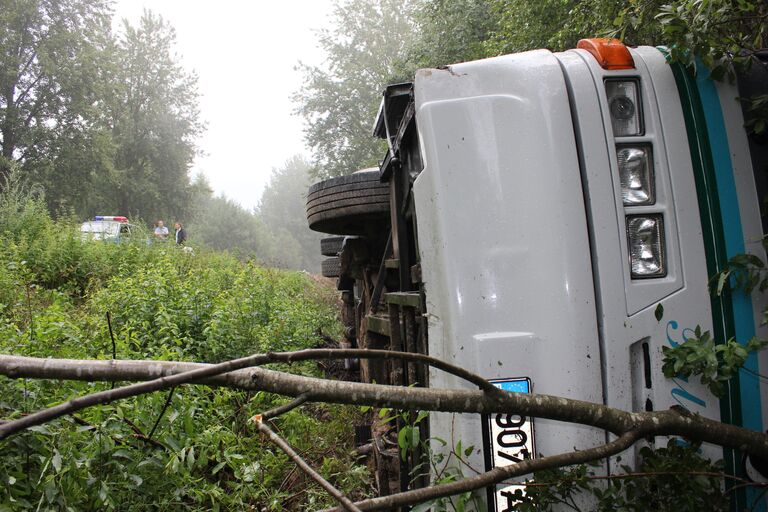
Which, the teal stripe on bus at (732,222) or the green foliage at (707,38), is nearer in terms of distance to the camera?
the teal stripe on bus at (732,222)

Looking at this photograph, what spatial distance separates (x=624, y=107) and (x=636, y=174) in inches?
10.3

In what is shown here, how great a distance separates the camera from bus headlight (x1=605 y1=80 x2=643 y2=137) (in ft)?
7.46

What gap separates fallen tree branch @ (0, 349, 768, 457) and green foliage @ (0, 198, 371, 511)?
59.1 inches

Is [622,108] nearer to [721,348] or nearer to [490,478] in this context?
[721,348]

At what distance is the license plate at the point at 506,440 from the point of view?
2.05 meters

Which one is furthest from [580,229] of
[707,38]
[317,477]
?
[317,477]

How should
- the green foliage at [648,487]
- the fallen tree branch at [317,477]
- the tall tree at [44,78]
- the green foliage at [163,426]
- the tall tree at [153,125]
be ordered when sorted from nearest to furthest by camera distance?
the fallen tree branch at [317,477] < the green foliage at [648,487] < the green foliage at [163,426] < the tall tree at [44,78] < the tall tree at [153,125]

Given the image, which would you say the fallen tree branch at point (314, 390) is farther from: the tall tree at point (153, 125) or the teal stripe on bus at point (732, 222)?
the tall tree at point (153, 125)

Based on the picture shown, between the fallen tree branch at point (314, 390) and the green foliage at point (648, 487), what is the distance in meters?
0.16

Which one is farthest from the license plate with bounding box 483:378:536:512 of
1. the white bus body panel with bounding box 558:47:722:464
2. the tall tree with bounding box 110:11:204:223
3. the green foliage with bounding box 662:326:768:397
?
the tall tree with bounding box 110:11:204:223

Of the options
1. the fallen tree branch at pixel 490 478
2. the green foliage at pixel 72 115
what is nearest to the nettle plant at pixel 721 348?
the fallen tree branch at pixel 490 478

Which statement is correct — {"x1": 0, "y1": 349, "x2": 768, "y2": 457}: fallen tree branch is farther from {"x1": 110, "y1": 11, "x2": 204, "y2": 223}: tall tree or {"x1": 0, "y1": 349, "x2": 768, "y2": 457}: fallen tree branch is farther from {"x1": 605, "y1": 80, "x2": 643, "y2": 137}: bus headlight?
{"x1": 110, "y1": 11, "x2": 204, "y2": 223}: tall tree

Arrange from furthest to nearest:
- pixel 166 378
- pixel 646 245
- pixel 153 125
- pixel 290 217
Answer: pixel 290 217 < pixel 153 125 < pixel 646 245 < pixel 166 378

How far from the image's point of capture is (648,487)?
6.41 feet
